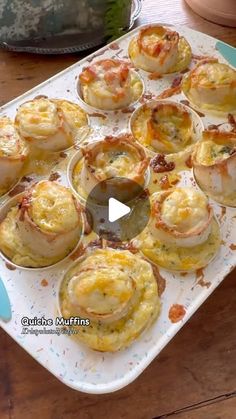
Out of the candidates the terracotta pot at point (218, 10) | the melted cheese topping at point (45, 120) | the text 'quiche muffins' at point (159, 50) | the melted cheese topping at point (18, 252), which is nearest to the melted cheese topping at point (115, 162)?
the melted cheese topping at point (45, 120)

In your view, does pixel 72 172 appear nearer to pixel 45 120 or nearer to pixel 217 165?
pixel 45 120

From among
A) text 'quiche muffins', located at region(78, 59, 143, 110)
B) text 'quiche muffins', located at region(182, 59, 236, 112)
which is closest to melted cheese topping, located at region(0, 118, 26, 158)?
text 'quiche muffins', located at region(78, 59, 143, 110)

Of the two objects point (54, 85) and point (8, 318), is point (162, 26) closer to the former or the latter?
point (54, 85)

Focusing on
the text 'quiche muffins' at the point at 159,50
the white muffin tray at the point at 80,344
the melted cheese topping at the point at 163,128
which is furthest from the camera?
the text 'quiche muffins' at the point at 159,50

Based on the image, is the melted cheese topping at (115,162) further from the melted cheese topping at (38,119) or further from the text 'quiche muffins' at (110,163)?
the melted cheese topping at (38,119)

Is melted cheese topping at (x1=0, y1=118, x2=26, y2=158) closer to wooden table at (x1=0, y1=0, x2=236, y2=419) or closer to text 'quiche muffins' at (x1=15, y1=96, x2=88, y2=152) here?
text 'quiche muffins' at (x1=15, y1=96, x2=88, y2=152)

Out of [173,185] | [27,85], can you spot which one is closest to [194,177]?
[173,185]

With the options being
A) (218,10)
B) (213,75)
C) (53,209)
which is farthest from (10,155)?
(218,10)
